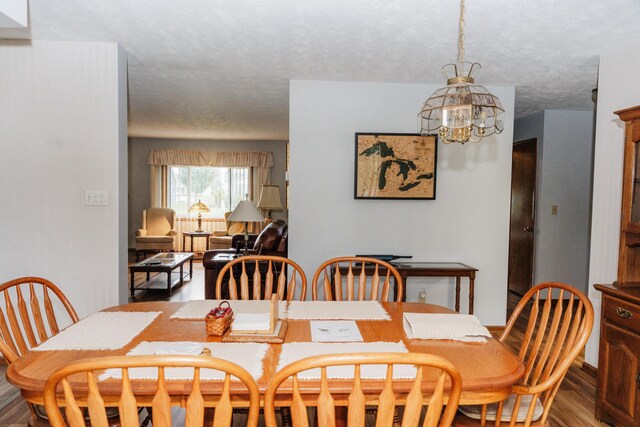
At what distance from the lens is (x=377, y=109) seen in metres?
3.93

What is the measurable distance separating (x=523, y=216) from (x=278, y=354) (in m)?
4.91

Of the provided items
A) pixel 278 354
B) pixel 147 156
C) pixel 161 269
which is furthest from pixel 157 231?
pixel 278 354

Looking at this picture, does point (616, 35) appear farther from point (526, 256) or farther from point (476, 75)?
point (526, 256)

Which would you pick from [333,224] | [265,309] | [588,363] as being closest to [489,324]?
[588,363]

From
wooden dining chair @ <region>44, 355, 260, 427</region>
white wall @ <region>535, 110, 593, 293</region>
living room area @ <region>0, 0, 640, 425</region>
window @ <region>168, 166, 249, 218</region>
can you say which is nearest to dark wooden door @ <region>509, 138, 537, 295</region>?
living room area @ <region>0, 0, 640, 425</region>

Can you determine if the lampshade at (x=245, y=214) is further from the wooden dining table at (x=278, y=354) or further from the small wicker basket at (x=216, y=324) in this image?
the small wicker basket at (x=216, y=324)

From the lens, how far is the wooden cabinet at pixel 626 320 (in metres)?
2.15

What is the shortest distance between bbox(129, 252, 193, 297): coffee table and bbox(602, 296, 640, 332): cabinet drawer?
169 inches

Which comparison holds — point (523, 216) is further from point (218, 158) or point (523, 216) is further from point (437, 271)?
point (218, 158)

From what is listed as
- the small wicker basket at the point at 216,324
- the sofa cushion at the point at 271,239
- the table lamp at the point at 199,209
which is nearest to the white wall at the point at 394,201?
the sofa cushion at the point at 271,239

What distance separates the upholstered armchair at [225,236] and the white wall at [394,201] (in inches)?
162

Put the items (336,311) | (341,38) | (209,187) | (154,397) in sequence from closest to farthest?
(154,397), (336,311), (341,38), (209,187)

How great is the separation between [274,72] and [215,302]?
7.15ft

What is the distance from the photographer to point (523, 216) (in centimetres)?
557
